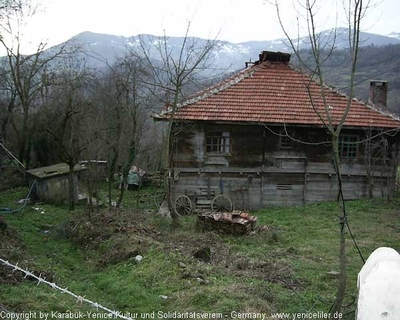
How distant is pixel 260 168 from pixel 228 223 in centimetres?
564

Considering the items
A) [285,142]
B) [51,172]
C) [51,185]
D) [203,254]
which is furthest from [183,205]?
[203,254]

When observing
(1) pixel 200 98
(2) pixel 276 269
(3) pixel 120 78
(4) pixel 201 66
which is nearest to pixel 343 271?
(2) pixel 276 269

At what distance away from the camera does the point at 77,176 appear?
19.7m

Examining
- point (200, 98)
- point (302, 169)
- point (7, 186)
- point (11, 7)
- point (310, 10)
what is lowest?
point (7, 186)

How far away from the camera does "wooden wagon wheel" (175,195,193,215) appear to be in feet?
54.5

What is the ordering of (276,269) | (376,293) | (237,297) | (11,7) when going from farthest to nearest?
(11,7), (276,269), (237,297), (376,293)

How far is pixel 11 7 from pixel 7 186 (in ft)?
35.2

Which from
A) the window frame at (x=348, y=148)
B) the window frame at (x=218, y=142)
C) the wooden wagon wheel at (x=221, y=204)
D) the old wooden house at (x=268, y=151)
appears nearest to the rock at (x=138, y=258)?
the old wooden house at (x=268, y=151)

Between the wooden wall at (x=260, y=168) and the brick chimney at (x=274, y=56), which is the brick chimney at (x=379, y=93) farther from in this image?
the brick chimney at (x=274, y=56)

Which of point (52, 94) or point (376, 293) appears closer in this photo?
point (376, 293)

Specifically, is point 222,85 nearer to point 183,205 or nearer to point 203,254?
point 183,205

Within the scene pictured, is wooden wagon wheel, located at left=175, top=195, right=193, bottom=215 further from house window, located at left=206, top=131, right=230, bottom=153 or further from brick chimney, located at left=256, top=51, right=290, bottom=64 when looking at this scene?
brick chimney, located at left=256, top=51, right=290, bottom=64

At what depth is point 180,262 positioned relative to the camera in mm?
8797

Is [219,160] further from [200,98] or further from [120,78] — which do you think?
[120,78]
